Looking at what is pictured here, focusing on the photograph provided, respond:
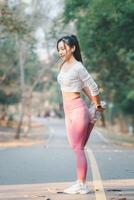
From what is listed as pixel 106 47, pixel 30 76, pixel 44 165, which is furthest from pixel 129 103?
pixel 44 165

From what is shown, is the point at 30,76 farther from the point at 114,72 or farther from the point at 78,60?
the point at 78,60

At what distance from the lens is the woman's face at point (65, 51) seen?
28.8 feet

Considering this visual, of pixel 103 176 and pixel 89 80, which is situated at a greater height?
pixel 89 80

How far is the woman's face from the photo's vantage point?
877cm

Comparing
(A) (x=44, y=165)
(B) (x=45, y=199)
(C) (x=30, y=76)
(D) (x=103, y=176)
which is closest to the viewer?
(B) (x=45, y=199)

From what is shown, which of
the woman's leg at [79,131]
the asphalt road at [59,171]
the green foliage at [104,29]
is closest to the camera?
the woman's leg at [79,131]

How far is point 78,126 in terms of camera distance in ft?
28.7

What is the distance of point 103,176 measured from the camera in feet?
35.7

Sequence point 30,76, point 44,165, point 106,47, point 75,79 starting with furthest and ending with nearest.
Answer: point 30,76, point 106,47, point 44,165, point 75,79

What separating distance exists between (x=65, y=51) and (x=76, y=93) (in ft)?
1.79

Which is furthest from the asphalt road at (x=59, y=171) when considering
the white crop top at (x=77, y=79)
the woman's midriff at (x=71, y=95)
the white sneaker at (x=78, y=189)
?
the white crop top at (x=77, y=79)

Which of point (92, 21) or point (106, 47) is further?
point (106, 47)

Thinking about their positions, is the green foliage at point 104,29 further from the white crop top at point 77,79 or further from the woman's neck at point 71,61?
the white crop top at point 77,79

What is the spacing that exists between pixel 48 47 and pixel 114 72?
4.47m
